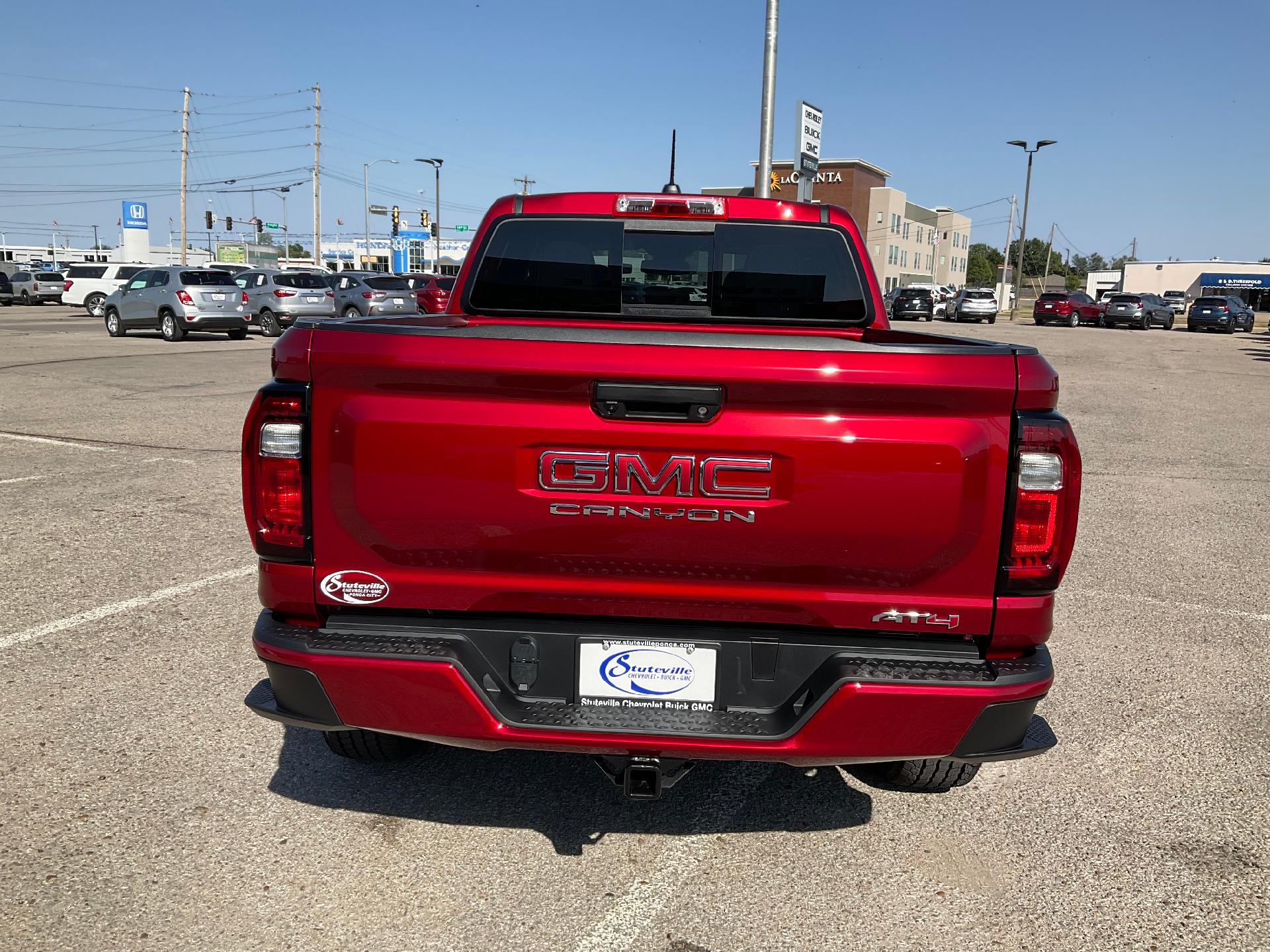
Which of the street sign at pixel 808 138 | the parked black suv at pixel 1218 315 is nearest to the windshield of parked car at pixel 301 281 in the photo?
the street sign at pixel 808 138

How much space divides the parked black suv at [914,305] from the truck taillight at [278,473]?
42.7 m

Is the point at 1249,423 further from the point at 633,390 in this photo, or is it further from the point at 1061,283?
the point at 1061,283

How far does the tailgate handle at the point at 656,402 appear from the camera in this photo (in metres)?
2.43

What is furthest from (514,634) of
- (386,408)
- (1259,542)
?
(1259,542)

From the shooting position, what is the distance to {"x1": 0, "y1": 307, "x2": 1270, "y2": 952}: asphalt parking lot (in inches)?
107

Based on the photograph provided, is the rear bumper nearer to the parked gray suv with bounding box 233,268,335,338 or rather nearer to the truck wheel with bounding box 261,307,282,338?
the parked gray suv with bounding box 233,268,335,338

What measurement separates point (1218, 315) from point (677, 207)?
49.3 meters

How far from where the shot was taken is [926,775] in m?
3.29

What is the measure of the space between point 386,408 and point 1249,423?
1487 cm

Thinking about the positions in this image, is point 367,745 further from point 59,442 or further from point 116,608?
point 59,442

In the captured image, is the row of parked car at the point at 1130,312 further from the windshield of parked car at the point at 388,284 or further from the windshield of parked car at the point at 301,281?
the windshield of parked car at the point at 301,281

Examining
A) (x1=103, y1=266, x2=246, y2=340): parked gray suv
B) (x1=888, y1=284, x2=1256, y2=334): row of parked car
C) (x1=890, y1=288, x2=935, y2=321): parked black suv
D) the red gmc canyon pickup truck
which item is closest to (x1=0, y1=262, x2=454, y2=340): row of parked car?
(x1=103, y1=266, x2=246, y2=340): parked gray suv

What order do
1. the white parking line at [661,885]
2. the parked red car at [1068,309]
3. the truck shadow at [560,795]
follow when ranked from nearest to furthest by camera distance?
the white parking line at [661,885], the truck shadow at [560,795], the parked red car at [1068,309]

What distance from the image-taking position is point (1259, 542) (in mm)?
7293
